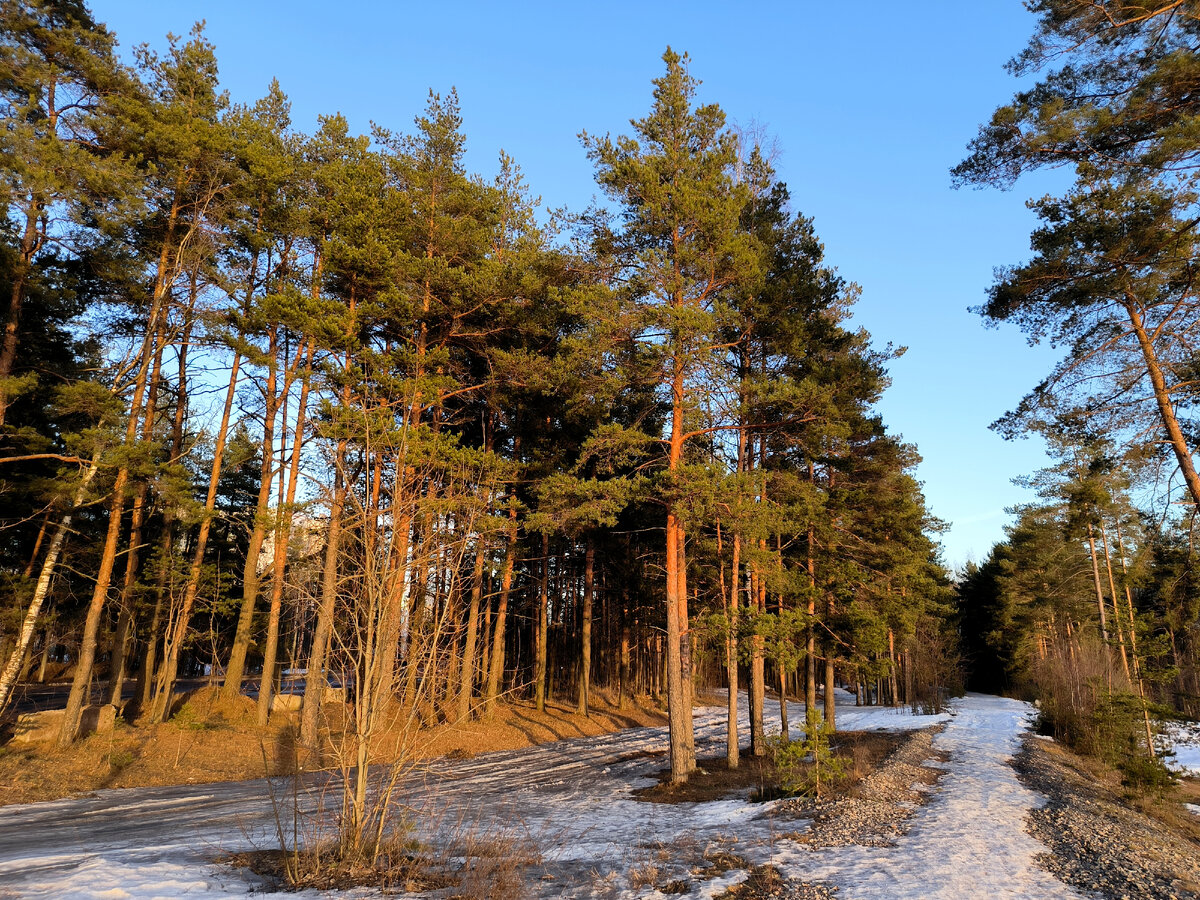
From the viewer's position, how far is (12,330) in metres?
14.2

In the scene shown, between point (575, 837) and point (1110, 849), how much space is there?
242 inches

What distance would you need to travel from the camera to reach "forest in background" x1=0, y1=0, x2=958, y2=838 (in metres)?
13.4

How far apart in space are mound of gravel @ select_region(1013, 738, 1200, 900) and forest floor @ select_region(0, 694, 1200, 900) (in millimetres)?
80

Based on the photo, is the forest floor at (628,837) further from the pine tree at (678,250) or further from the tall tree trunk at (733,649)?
the pine tree at (678,250)

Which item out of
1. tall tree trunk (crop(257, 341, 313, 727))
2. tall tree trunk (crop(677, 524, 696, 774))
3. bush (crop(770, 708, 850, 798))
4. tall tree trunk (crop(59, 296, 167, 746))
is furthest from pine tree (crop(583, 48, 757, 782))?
tall tree trunk (crop(59, 296, 167, 746))

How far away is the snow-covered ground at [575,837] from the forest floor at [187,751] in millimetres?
968

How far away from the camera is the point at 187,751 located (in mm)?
14977

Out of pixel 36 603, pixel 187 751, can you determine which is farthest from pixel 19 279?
pixel 187 751

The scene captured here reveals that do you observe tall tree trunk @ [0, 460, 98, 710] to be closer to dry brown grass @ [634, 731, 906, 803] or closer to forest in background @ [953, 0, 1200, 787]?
dry brown grass @ [634, 731, 906, 803]

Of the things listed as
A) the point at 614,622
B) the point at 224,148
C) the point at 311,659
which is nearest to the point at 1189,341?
the point at 311,659

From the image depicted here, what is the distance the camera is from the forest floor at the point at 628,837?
19.2ft

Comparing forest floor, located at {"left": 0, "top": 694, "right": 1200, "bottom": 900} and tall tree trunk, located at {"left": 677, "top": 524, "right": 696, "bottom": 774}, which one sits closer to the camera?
forest floor, located at {"left": 0, "top": 694, "right": 1200, "bottom": 900}

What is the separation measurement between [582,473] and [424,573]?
47.0 ft

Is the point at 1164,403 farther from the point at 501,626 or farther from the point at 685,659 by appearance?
the point at 501,626
